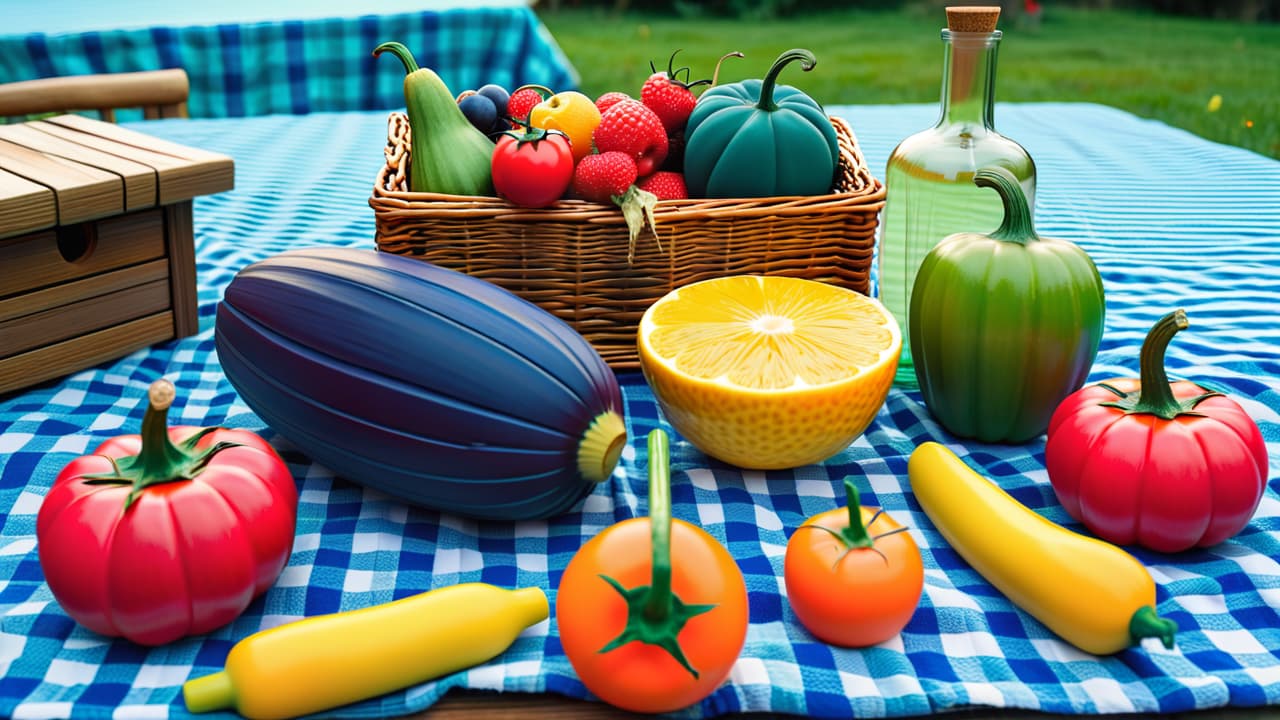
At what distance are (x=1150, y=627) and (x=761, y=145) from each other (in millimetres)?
827

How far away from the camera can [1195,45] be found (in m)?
6.44

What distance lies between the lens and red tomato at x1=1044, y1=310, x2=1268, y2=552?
1211 millimetres

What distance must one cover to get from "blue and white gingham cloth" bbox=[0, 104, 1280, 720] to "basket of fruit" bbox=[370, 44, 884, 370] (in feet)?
0.71

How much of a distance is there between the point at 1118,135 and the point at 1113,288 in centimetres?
125

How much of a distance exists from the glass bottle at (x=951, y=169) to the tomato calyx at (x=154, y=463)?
96 cm

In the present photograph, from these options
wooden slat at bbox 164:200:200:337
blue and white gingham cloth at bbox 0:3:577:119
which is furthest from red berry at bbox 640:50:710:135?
blue and white gingham cloth at bbox 0:3:577:119

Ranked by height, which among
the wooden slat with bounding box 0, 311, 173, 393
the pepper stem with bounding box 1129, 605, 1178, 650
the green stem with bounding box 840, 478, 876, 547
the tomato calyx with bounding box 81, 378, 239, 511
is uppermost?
the tomato calyx with bounding box 81, 378, 239, 511

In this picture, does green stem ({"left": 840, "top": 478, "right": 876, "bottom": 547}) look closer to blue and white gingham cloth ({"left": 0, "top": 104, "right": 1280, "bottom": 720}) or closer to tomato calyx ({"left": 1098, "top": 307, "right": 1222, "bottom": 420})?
blue and white gingham cloth ({"left": 0, "top": 104, "right": 1280, "bottom": 720})

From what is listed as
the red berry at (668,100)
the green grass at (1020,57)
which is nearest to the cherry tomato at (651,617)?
the red berry at (668,100)

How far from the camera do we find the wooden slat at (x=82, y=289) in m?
1.62

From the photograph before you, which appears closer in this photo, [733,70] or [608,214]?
[608,214]

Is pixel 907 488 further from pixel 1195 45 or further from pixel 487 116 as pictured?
pixel 1195 45

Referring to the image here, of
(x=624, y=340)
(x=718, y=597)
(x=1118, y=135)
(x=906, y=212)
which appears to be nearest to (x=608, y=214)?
(x=624, y=340)

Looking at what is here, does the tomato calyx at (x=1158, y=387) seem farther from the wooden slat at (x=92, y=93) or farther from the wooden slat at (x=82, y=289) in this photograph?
the wooden slat at (x=92, y=93)
